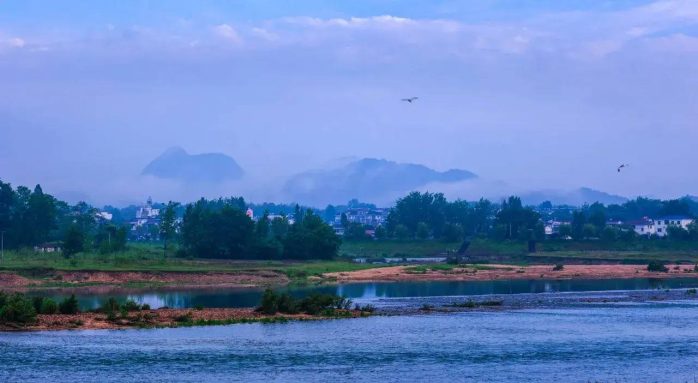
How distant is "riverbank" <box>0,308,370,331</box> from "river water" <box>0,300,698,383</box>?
4.95 feet

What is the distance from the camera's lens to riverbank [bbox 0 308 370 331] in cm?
5397

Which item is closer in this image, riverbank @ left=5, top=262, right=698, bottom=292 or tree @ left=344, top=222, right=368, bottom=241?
riverbank @ left=5, top=262, right=698, bottom=292

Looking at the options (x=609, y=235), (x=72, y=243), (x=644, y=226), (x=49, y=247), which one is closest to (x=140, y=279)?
(x=72, y=243)

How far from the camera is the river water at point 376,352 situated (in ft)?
130

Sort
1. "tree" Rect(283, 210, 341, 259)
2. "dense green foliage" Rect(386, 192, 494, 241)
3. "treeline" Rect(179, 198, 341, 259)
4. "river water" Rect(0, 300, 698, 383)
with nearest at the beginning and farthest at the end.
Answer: "river water" Rect(0, 300, 698, 383) → "treeline" Rect(179, 198, 341, 259) → "tree" Rect(283, 210, 341, 259) → "dense green foliage" Rect(386, 192, 494, 241)

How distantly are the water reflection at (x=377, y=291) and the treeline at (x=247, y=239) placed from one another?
75.7ft

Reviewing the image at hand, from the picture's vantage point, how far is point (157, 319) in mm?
56531

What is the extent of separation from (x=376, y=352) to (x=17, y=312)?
19.5 m

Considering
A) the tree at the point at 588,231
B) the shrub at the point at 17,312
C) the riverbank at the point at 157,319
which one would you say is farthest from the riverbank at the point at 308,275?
the tree at the point at 588,231

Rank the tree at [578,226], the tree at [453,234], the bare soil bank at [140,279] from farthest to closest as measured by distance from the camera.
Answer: the tree at [453,234]
the tree at [578,226]
the bare soil bank at [140,279]

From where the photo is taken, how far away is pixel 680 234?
15150 cm

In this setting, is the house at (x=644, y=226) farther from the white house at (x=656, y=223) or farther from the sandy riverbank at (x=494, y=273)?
the sandy riverbank at (x=494, y=273)

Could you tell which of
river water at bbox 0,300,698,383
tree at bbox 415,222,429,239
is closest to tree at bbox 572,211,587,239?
tree at bbox 415,222,429,239

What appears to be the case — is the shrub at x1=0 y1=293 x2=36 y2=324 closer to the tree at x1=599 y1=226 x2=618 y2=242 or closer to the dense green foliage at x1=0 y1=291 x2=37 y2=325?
the dense green foliage at x1=0 y1=291 x2=37 y2=325
